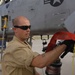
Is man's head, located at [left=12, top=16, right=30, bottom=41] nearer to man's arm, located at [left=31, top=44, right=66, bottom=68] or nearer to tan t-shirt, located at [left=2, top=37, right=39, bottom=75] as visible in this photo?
tan t-shirt, located at [left=2, top=37, right=39, bottom=75]

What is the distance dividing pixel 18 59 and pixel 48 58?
0.31 metres

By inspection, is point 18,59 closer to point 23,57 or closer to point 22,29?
point 23,57

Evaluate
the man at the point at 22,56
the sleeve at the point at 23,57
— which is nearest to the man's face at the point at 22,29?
the man at the point at 22,56

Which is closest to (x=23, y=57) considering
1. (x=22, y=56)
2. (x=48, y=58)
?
(x=22, y=56)

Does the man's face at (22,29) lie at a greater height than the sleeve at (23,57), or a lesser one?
greater

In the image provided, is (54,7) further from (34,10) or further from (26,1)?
(26,1)

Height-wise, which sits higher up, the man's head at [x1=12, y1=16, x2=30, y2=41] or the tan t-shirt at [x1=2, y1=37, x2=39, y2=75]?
the man's head at [x1=12, y1=16, x2=30, y2=41]

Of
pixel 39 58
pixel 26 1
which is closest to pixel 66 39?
pixel 39 58

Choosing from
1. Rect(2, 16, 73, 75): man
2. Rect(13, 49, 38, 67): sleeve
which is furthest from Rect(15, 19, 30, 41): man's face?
Rect(13, 49, 38, 67): sleeve

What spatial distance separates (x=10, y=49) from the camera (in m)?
2.23

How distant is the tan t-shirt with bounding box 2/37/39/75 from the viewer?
214 cm

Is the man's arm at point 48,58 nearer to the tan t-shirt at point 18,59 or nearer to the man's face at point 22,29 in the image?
the tan t-shirt at point 18,59

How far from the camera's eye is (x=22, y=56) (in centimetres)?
214

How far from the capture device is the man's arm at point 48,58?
6.83 feet
